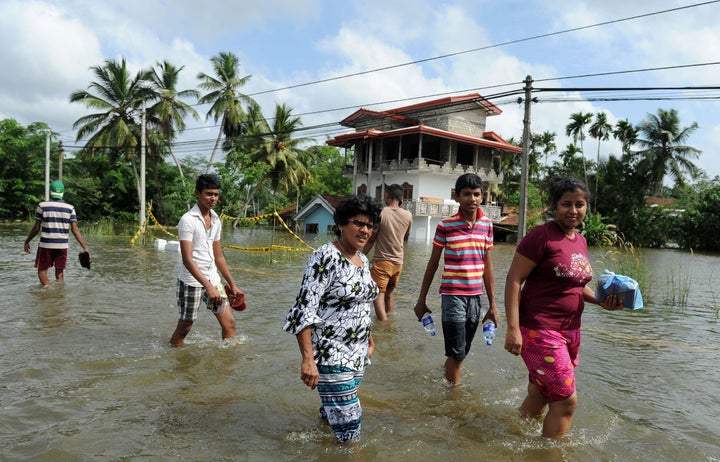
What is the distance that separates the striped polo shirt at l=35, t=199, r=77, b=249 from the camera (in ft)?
25.3

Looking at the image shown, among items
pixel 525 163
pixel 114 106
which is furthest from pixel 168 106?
pixel 525 163

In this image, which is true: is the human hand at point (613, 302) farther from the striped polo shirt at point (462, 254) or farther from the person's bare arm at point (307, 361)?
the person's bare arm at point (307, 361)

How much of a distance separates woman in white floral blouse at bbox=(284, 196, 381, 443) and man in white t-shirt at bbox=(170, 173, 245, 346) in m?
2.01

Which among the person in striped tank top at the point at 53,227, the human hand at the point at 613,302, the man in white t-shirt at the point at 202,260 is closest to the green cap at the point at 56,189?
the person in striped tank top at the point at 53,227

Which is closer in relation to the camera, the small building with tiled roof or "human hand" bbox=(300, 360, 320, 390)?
"human hand" bbox=(300, 360, 320, 390)

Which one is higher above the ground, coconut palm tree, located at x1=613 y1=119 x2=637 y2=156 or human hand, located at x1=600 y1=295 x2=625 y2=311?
coconut palm tree, located at x1=613 y1=119 x2=637 y2=156

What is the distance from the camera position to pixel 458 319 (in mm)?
4098

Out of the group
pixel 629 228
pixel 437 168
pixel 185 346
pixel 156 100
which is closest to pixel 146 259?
pixel 185 346

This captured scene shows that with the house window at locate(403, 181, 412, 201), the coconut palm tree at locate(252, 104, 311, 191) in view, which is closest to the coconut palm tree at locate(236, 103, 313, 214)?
the coconut palm tree at locate(252, 104, 311, 191)

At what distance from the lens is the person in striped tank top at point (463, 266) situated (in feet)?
13.5

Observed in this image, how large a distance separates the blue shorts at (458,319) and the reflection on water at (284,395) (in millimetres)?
412

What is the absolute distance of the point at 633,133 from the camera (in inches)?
1698

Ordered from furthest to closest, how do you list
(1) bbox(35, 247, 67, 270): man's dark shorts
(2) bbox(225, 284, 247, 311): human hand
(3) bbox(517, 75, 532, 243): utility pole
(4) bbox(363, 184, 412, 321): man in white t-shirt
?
1. (3) bbox(517, 75, 532, 243): utility pole
2. (1) bbox(35, 247, 67, 270): man's dark shorts
3. (4) bbox(363, 184, 412, 321): man in white t-shirt
4. (2) bbox(225, 284, 247, 311): human hand

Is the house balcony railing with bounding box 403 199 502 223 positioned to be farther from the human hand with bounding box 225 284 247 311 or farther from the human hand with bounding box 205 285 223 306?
the human hand with bounding box 205 285 223 306
